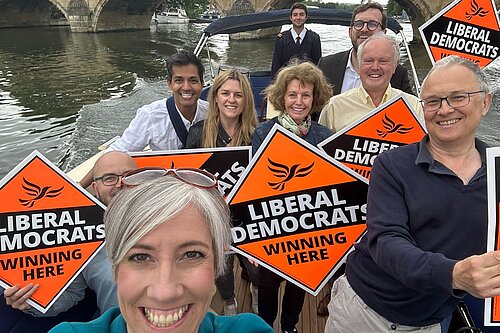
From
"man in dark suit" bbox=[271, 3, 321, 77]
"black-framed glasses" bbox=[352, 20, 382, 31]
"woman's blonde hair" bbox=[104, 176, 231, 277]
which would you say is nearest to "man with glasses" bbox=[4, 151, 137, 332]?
"woman's blonde hair" bbox=[104, 176, 231, 277]

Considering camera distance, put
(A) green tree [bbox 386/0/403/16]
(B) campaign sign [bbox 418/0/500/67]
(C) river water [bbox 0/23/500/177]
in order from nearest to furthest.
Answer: (B) campaign sign [bbox 418/0/500/67]
(C) river water [bbox 0/23/500/177]
(A) green tree [bbox 386/0/403/16]

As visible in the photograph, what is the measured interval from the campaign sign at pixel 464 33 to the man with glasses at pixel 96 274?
9.28 feet

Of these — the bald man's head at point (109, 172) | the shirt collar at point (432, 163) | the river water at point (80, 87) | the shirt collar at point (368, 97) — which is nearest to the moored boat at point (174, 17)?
the river water at point (80, 87)

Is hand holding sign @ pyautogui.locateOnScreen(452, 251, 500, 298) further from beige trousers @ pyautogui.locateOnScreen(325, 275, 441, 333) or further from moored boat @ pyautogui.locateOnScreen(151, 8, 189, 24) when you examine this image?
moored boat @ pyautogui.locateOnScreen(151, 8, 189, 24)

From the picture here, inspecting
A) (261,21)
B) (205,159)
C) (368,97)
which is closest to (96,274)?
(205,159)

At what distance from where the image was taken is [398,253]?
1.37 meters

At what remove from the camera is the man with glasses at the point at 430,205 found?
143 centimetres

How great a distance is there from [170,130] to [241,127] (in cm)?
57

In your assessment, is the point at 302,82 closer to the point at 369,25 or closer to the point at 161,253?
the point at 369,25

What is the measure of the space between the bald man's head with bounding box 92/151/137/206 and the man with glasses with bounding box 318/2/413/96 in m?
2.03

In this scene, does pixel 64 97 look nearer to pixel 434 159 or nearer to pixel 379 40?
pixel 379 40

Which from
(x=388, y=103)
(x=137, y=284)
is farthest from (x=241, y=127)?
(x=137, y=284)

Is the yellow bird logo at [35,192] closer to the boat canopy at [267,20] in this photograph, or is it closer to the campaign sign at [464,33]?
the campaign sign at [464,33]

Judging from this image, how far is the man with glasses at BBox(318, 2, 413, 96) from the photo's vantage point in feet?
11.3
